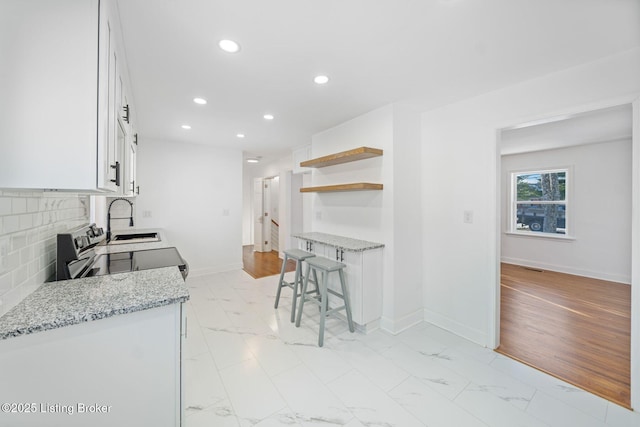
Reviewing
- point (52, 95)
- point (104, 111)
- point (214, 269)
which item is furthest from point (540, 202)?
point (52, 95)

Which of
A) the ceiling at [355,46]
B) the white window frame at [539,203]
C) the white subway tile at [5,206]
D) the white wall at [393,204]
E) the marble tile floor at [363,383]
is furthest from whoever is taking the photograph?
the white window frame at [539,203]

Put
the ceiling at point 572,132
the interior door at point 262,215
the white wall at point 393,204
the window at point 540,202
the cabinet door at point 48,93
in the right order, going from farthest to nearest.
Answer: the interior door at point 262,215 → the window at point 540,202 → the ceiling at point 572,132 → the white wall at point 393,204 → the cabinet door at point 48,93

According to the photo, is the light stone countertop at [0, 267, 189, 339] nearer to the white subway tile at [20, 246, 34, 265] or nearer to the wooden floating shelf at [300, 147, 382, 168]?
the white subway tile at [20, 246, 34, 265]

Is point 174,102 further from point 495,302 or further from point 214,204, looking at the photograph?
point 495,302

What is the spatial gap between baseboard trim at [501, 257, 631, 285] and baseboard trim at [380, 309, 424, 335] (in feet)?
12.9

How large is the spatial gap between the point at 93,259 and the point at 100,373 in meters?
1.16

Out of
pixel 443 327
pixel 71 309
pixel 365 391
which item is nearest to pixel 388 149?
pixel 443 327

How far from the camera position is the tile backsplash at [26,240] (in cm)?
104

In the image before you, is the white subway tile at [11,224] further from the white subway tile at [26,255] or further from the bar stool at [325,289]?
the bar stool at [325,289]

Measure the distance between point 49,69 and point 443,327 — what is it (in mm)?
3386

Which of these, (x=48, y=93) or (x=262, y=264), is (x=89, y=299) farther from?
(x=262, y=264)

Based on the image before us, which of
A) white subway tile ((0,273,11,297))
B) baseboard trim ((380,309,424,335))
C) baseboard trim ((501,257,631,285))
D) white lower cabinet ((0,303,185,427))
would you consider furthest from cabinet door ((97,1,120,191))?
baseboard trim ((501,257,631,285))

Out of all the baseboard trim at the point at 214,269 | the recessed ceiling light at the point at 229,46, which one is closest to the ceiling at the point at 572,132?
the recessed ceiling light at the point at 229,46

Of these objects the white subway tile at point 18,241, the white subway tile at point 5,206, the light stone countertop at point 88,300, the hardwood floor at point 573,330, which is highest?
the white subway tile at point 5,206
